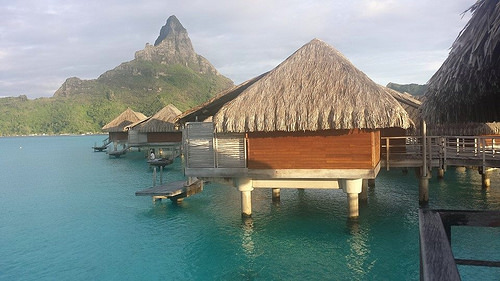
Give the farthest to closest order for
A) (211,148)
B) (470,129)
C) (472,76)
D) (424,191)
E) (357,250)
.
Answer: (470,129) < (424,191) < (211,148) < (357,250) < (472,76)

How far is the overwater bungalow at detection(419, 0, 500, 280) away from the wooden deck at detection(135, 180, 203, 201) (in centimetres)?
1279

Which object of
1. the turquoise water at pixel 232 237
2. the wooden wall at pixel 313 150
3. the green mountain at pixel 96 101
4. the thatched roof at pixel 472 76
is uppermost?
the green mountain at pixel 96 101

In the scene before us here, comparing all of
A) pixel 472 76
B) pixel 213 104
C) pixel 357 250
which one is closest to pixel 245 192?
pixel 213 104

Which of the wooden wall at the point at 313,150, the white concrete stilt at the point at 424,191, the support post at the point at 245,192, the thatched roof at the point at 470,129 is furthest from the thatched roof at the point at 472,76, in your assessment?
the thatched roof at the point at 470,129

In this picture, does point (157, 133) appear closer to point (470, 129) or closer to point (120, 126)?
point (120, 126)

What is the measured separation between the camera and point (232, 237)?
12.4m

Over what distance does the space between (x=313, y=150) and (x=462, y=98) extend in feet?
23.7

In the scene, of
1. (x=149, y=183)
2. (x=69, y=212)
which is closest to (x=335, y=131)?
(x=69, y=212)

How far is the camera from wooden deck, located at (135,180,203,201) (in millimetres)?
16469

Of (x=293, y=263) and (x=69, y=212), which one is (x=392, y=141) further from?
(x=69, y=212)

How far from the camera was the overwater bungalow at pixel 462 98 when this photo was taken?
1.92 m

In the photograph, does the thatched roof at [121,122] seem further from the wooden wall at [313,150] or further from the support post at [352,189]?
the support post at [352,189]

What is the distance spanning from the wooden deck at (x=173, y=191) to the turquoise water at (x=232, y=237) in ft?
1.93

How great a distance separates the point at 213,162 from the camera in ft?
43.0
